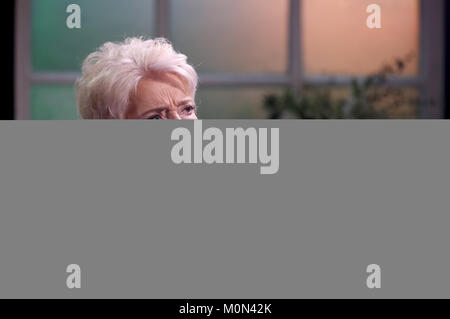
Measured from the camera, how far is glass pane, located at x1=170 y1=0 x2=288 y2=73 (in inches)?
138

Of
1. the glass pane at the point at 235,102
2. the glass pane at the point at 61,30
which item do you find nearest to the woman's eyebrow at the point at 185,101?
the glass pane at the point at 61,30

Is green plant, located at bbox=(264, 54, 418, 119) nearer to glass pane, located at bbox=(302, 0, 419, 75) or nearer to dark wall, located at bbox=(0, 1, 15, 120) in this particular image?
glass pane, located at bbox=(302, 0, 419, 75)

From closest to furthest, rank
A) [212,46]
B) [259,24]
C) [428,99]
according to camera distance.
A: 1. [212,46]
2. [259,24]
3. [428,99]

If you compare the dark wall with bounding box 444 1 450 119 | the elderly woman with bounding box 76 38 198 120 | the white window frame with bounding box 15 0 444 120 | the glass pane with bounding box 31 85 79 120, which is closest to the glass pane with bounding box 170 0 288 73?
the white window frame with bounding box 15 0 444 120

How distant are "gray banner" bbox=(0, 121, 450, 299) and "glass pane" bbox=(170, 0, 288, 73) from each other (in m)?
2.49

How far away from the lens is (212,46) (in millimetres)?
3576

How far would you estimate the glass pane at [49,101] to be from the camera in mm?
3910

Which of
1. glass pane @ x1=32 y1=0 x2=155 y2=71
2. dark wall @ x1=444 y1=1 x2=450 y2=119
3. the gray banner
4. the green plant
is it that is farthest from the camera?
dark wall @ x1=444 y1=1 x2=450 y2=119

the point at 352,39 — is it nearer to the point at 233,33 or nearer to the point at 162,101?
the point at 233,33

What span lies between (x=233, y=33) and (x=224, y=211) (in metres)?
2.96

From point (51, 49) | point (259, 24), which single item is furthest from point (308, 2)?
point (51, 49)

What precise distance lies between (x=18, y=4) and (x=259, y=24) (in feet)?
4.02
